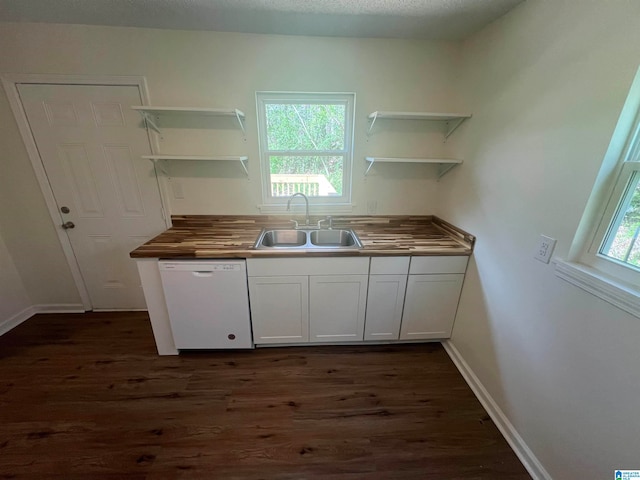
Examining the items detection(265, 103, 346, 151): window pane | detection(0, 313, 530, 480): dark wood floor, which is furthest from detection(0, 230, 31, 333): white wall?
detection(265, 103, 346, 151): window pane

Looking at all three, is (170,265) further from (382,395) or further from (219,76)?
(382,395)

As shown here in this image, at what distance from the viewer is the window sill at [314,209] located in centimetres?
232

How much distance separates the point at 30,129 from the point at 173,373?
2213 millimetres

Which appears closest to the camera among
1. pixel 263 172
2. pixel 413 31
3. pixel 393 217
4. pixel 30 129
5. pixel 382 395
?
pixel 382 395

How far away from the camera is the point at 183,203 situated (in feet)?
7.42

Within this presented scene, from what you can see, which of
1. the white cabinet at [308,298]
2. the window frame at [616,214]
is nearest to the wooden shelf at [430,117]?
the window frame at [616,214]

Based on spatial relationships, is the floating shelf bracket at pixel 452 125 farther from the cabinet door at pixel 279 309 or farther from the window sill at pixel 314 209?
the cabinet door at pixel 279 309

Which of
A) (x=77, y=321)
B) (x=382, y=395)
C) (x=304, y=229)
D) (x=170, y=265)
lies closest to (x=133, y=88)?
(x=170, y=265)

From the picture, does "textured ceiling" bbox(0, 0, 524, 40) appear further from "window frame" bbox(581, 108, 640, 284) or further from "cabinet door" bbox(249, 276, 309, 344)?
"cabinet door" bbox(249, 276, 309, 344)

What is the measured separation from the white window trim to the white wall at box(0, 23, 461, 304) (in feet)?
4.14

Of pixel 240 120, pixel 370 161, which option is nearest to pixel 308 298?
pixel 370 161

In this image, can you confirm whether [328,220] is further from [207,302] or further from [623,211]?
[623,211]

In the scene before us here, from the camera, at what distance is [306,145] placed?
2207 mm

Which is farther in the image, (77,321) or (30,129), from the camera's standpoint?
(77,321)
